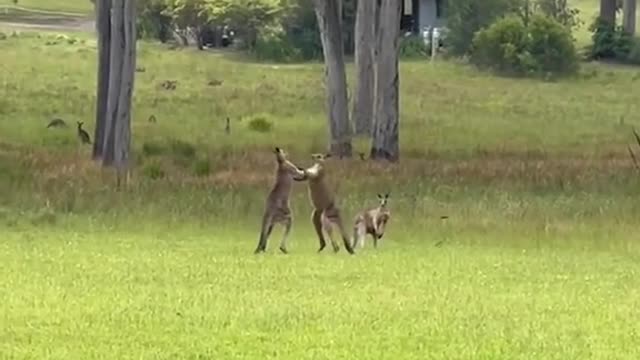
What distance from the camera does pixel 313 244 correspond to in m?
22.9

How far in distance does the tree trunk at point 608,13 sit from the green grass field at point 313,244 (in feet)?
73.1

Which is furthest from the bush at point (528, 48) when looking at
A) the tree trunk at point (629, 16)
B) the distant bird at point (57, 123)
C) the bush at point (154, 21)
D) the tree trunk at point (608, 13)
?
the distant bird at point (57, 123)

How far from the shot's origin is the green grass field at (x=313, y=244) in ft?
47.0

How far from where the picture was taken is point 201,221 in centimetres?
2494

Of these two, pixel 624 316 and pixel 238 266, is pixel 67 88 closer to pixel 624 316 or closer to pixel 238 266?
pixel 238 266

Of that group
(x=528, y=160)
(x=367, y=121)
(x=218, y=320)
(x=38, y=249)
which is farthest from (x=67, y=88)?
(x=218, y=320)

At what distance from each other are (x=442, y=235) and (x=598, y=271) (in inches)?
178

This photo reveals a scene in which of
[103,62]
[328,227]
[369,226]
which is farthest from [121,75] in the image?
[328,227]

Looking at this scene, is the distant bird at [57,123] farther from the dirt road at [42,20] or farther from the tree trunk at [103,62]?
the dirt road at [42,20]

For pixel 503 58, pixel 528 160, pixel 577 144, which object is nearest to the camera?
pixel 528 160

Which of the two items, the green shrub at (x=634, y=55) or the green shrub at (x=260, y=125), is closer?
the green shrub at (x=260, y=125)

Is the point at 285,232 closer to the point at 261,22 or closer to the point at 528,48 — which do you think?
the point at 528,48

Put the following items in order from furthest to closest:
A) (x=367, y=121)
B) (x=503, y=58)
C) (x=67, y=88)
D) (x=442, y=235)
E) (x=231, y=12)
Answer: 1. (x=231, y=12)
2. (x=503, y=58)
3. (x=67, y=88)
4. (x=367, y=121)
5. (x=442, y=235)

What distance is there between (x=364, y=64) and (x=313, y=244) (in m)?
19.1
